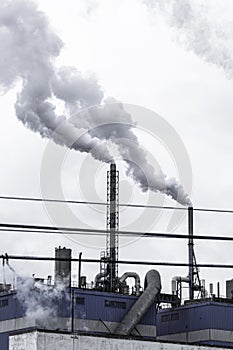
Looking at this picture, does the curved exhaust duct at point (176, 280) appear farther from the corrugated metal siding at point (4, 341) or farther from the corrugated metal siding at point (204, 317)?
the corrugated metal siding at point (4, 341)

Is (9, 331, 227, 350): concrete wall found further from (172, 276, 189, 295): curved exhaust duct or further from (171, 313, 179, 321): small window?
(172, 276, 189, 295): curved exhaust duct

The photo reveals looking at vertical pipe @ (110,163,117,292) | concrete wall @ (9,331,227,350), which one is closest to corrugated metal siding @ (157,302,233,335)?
vertical pipe @ (110,163,117,292)

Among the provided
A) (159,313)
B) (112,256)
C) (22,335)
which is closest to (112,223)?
(112,256)

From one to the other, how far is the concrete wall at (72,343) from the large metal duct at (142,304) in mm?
25193

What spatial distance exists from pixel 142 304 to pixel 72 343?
2859 cm

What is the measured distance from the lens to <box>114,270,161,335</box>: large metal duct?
66062mm

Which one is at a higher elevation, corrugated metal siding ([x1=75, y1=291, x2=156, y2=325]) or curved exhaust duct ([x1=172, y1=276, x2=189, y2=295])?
curved exhaust duct ([x1=172, y1=276, x2=189, y2=295])

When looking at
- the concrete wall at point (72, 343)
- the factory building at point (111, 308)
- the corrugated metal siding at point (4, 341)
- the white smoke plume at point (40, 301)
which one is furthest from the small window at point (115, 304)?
the concrete wall at point (72, 343)

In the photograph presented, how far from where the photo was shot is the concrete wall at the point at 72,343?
Result: 38.8m

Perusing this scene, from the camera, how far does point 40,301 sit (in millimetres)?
64500

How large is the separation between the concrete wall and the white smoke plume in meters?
24.1

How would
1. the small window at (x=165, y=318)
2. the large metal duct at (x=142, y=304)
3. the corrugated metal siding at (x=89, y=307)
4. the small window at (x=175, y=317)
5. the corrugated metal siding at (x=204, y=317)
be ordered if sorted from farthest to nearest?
the small window at (x=165, y=318) → the small window at (x=175, y=317) → the corrugated metal siding at (x=204, y=317) → the large metal duct at (x=142, y=304) → the corrugated metal siding at (x=89, y=307)

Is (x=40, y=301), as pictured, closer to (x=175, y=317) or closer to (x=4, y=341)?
(x=4, y=341)

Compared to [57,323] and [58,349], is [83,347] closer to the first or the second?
[58,349]
